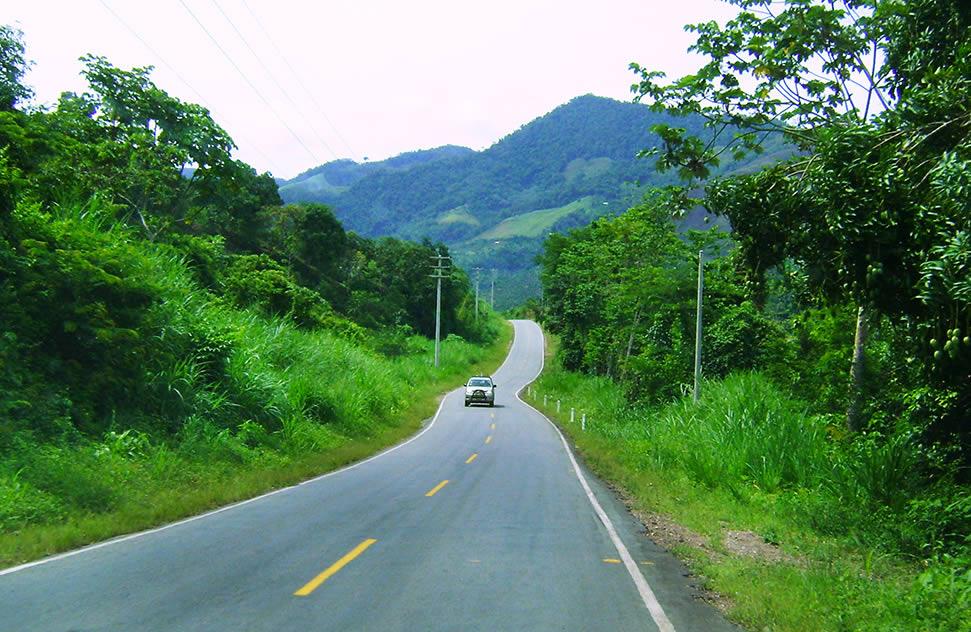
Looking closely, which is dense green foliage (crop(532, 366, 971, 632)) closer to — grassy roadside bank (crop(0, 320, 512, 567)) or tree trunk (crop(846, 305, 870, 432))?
tree trunk (crop(846, 305, 870, 432))

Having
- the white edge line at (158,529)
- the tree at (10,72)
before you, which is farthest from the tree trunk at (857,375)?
the tree at (10,72)

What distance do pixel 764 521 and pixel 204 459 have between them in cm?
1072

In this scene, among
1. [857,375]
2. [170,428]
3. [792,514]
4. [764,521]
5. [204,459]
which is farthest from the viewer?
[170,428]

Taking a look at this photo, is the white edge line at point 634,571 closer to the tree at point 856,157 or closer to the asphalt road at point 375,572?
the asphalt road at point 375,572

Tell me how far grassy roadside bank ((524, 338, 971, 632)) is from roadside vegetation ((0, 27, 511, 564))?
24.9 ft

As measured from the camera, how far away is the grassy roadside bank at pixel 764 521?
6559 millimetres

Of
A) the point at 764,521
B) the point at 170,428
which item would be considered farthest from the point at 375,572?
the point at 170,428

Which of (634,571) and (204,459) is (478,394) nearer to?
(204,459)

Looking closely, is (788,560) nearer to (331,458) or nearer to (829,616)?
(829,616)

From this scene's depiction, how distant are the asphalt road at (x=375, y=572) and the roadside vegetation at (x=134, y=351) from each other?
137 centimetres

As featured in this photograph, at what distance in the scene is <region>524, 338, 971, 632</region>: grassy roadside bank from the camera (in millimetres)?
6559

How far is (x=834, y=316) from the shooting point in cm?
1221

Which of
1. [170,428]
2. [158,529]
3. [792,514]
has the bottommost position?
[158,529]

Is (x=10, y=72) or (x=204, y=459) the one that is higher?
(x=10, y=72)
